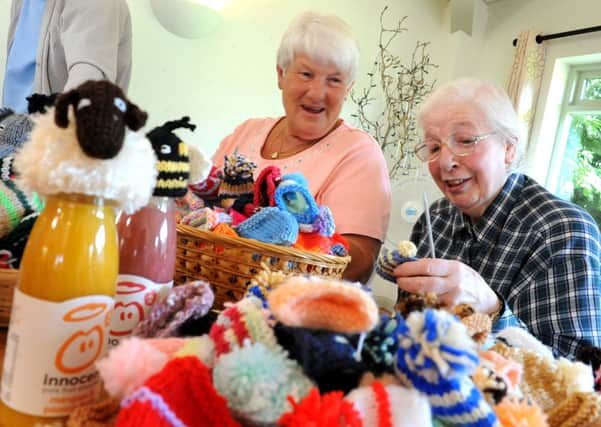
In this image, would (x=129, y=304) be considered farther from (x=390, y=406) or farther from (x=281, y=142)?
(x=281, y=142)

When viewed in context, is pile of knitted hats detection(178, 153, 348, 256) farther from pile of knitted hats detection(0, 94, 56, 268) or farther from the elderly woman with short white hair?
the elderly woman with short white hair

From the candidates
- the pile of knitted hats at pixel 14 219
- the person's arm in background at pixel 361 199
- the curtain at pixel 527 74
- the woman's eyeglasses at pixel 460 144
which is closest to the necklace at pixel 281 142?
the person's arm in background at pixel 361 199

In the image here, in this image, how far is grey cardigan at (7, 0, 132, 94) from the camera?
110 cm

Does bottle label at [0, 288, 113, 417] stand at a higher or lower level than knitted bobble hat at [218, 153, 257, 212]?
Answer: lower

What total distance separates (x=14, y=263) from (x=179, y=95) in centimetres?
179

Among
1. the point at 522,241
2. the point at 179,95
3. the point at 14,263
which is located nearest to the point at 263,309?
the point at 14,263

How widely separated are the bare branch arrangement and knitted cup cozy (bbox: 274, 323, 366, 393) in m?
2.67

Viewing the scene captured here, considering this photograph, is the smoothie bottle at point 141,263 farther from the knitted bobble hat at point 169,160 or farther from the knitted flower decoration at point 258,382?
the knitted flower decoration at point 258,382

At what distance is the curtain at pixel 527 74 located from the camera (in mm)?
2783

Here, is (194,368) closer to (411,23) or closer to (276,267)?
(276,267)

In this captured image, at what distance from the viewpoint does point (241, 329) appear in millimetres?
343

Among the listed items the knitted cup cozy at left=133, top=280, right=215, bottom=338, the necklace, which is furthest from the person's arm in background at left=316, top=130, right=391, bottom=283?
the knitted cup cozy at left=133, top=280, right=215, bottom=338

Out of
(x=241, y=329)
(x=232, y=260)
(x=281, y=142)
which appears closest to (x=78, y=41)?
(x=281, y=142)

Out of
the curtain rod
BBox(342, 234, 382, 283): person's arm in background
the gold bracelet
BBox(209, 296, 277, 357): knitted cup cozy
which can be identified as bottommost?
the gold bracelet
